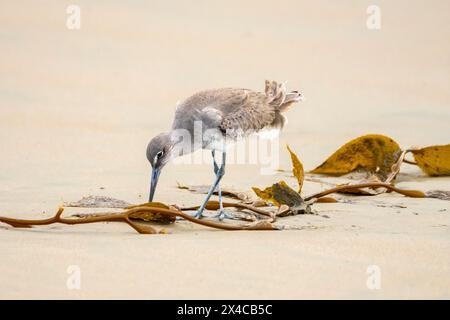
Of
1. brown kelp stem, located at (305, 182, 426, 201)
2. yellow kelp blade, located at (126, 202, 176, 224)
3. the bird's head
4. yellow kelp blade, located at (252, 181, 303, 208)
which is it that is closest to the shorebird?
the bird's head

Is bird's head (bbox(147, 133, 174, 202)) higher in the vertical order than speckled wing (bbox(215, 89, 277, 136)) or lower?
lower

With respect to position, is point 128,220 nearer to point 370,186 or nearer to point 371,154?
point 370,186

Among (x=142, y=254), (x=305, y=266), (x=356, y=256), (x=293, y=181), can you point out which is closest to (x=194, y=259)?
(x=142, y=254)

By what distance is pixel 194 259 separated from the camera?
414 centimetres

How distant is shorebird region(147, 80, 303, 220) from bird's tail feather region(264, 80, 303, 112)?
0.07 m

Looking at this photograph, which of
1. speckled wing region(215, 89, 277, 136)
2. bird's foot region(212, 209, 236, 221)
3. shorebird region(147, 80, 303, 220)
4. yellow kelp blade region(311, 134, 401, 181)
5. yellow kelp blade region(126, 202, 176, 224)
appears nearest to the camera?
yellow kelp blade region(126, 202, 176, 224)

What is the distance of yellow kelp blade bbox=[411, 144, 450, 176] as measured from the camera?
689 cm

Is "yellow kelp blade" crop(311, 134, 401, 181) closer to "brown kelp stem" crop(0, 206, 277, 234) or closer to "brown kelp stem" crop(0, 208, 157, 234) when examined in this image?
"brown kelp stem" crop(0, 206, 277, 234)

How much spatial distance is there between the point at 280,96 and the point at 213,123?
89 cm

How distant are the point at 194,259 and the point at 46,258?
2.48 feet

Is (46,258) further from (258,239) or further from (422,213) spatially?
(422,213)

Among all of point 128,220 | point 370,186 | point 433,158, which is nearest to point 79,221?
point 128,220
